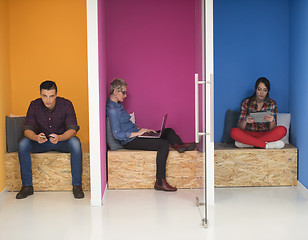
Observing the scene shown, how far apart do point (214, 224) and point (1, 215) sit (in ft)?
6.56

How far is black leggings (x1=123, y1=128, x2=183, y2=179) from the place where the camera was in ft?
16.9

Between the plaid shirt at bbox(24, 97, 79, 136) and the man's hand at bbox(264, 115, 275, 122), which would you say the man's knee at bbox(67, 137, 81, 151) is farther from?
the man's hand at bbox(264, 115, 275, 122)

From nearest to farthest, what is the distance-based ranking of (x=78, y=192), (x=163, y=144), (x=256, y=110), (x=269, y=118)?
(x=78, y=192) < (x=163, y=144) < (x=269, y=118) < (x=256, y=110)

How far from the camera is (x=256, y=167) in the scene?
5262 millimetres

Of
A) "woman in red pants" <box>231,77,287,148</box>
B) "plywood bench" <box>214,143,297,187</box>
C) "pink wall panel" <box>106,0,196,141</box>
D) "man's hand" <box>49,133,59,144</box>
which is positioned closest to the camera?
"man's hand" <box>49,133,59,144</box>

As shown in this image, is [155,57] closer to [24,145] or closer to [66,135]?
[66,135]

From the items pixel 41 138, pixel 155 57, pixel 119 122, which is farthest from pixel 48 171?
pixel 155 57

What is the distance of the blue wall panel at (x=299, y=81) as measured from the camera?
5066mm

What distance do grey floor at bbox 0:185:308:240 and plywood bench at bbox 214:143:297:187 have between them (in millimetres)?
106

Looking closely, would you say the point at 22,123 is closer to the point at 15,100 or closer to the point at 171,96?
the point at 15,100

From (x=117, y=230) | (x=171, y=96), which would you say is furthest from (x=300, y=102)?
(x=117, y=230)

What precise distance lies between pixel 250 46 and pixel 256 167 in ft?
5.12

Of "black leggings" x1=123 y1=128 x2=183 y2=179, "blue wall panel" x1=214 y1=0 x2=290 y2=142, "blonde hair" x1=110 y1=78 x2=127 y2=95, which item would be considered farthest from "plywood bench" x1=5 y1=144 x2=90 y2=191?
"blue wall panel" x1=214 y1=0 x2=290 y2=142

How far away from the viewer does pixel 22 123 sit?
17.4 feet
